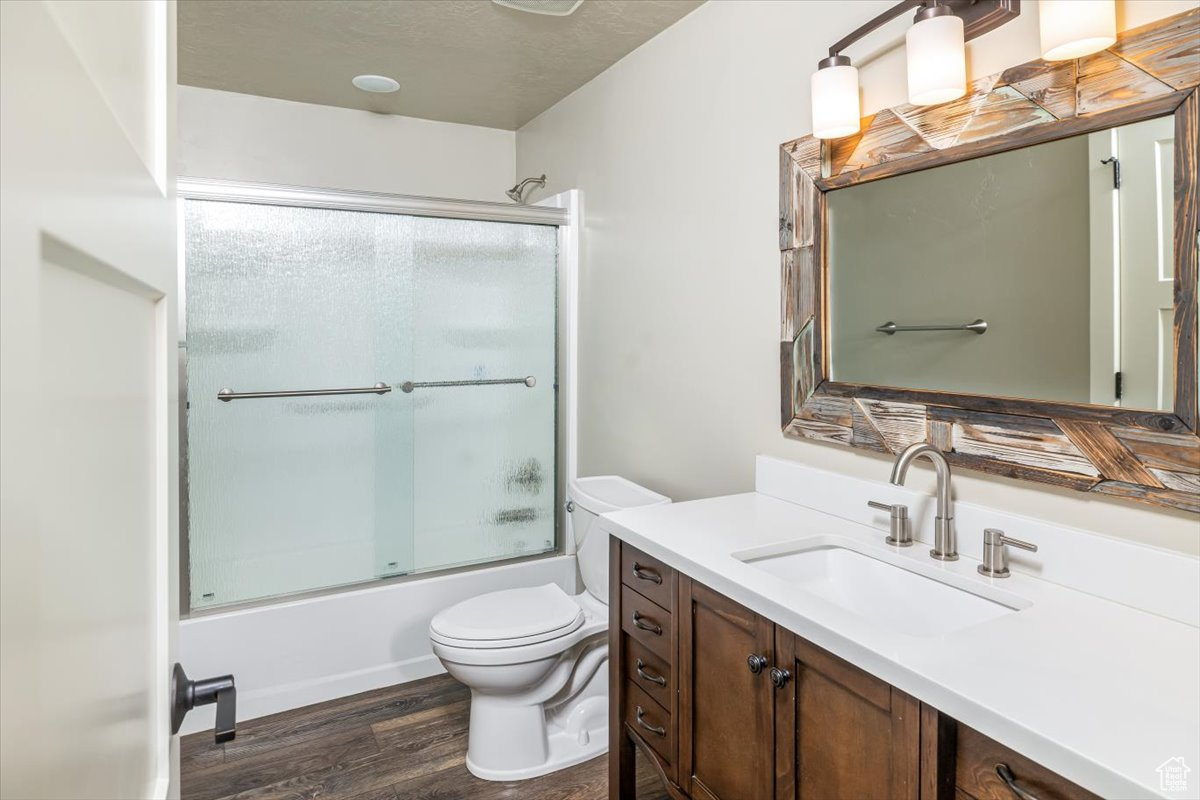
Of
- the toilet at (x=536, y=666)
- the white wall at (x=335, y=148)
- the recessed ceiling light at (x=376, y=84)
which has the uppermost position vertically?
the recessed ceiling light at (x=376, y=84)

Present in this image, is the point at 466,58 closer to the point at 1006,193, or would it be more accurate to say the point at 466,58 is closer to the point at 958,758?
the point at 1006,193

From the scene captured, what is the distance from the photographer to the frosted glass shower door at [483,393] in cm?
275

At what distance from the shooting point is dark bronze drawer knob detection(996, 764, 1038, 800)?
843 millimetres

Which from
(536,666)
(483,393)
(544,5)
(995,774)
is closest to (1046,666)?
(995,774)

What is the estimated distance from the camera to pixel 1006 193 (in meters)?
1.34

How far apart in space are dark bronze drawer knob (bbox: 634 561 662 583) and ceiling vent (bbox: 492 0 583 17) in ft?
5.50

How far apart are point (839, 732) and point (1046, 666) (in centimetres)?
32

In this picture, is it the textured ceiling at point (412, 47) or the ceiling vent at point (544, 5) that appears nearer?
the ceiling vent at point (544, 5)

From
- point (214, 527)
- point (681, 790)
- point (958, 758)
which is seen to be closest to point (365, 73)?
point (214, 527)

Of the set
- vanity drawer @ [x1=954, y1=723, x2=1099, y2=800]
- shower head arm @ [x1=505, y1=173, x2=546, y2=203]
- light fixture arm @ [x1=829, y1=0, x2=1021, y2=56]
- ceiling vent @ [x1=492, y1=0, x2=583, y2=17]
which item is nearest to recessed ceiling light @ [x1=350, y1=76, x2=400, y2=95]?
shower head arm @ [x1=505, y1=173, x2=546, y2=203]

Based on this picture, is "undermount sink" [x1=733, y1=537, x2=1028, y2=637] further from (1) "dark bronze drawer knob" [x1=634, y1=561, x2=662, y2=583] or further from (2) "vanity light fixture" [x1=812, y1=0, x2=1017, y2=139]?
(2) "vanity light fixture" [x1=812, y1=0, x2=1017, y2=139]

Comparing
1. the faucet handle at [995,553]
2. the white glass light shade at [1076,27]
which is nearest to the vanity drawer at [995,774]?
the faucet handle at [995,553]

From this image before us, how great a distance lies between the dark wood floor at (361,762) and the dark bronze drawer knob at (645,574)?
80 cm

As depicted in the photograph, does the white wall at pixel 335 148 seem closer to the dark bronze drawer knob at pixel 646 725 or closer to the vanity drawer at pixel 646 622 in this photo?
the vanity drawer at pixel 646 622
